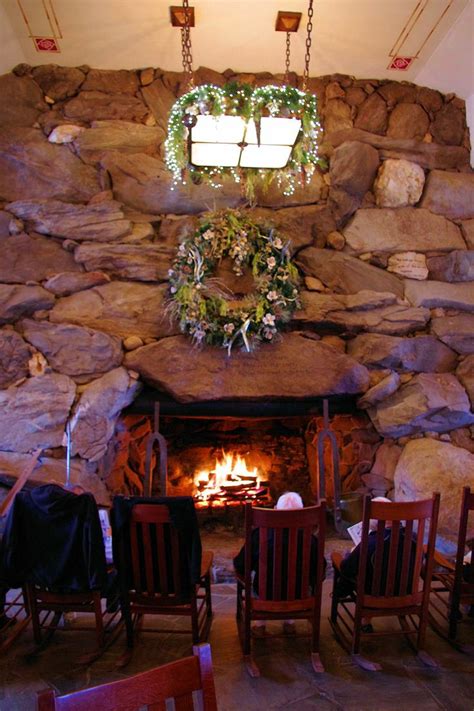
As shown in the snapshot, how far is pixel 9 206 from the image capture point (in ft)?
13.7

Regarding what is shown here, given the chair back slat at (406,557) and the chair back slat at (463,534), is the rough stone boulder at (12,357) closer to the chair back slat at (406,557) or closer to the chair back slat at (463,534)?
the chair back slat at (406,557)

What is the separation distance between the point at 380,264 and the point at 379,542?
2.66 metres

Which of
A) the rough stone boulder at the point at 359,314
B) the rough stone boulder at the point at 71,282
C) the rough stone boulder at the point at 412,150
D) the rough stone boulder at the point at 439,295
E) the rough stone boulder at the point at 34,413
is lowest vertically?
the rough stone boulder at the point at 34,413

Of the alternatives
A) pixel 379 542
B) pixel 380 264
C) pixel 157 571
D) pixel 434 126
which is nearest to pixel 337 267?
pixel 380 264

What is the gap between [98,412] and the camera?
3.83 m

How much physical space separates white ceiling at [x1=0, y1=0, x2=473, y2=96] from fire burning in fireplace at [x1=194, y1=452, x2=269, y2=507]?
11.8ft

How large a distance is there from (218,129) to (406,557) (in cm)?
261

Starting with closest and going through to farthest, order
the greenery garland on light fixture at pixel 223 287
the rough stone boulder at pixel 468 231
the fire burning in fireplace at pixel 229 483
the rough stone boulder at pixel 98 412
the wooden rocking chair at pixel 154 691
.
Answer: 1. the wooden rocking chair at pixel 154 691
2. the rough stone boulder at pixel 98 412
3. the greenery garland on light fixture at pixel 223 287
4. the rough stone boulder at pixel 468 231
5. the fire burning in fireplace at pixel 229 483

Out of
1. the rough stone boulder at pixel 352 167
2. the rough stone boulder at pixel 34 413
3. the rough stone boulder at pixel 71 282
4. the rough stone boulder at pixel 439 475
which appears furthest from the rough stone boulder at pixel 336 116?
the rough stone boulder at pixel 34 413

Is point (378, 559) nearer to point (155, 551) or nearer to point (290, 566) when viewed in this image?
point (290, 566)

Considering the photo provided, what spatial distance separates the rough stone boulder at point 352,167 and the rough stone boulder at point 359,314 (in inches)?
37.1

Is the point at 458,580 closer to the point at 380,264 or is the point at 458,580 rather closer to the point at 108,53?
the point at 380,264

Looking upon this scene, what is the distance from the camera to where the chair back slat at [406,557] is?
238 centimetres

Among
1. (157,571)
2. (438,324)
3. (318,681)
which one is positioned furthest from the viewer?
(438,324)
